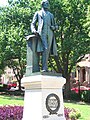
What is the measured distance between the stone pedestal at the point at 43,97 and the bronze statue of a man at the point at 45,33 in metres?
0.58

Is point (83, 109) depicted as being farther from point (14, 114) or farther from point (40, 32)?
point (40, 32)

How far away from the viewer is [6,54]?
3319 cm

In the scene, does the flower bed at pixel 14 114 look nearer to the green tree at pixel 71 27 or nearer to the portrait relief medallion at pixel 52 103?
the portrait relief medallion at pixel 52 103

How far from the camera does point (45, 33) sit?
1120cm

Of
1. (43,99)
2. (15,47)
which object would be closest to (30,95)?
(43,99)

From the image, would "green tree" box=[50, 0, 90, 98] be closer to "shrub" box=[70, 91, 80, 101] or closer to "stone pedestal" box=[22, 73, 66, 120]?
"shrub" box=[70, 91, 80, 101]

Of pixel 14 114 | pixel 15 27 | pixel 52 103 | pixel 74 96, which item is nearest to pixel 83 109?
pixel 14 114

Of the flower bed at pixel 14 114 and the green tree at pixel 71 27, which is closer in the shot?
the flower bed at pixel 14 114

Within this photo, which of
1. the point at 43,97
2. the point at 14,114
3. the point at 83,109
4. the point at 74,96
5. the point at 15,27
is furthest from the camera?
the point at 74,96

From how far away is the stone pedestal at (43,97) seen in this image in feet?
34.3

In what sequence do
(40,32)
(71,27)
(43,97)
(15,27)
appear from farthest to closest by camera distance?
(15,27) < (71,27) < (40,32) < (43,97)

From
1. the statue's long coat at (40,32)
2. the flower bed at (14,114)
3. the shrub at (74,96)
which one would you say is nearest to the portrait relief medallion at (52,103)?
the statue's long coat at (40,32)

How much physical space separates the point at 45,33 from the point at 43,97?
2.19 metres

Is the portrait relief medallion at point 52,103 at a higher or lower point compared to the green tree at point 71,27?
lower
